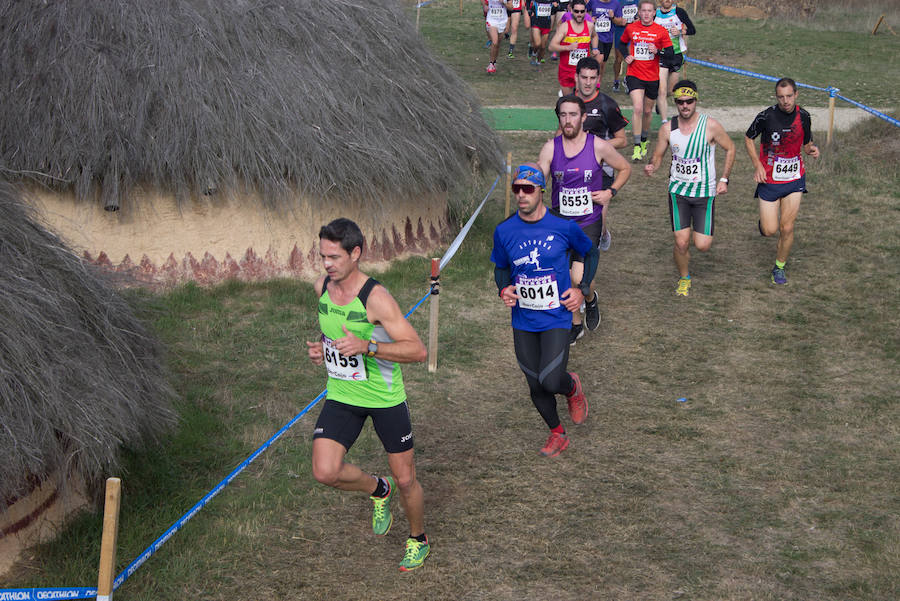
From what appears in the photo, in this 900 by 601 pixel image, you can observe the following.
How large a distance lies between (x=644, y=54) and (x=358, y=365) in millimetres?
9297

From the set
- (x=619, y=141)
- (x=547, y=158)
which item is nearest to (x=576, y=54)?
(x=619, y=141)

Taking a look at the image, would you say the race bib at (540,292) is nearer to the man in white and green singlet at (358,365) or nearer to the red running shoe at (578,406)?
the red running shoe at (578,406)

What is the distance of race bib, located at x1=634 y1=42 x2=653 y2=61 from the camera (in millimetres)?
13148

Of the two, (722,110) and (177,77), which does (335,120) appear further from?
(722,110)

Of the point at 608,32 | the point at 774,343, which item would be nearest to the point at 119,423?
the point at 774,343

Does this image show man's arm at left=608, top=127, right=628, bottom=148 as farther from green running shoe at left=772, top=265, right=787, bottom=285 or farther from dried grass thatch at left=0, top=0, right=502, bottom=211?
green running shoe at left=772, top=265, right=787, bottom=285

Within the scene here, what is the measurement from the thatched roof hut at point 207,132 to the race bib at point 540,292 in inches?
140

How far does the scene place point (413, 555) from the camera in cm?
546

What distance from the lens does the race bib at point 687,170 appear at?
362 inches

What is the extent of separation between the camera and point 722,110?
1745 centimetres

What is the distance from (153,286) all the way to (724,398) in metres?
5.34

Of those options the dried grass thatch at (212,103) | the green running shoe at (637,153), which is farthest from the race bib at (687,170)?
the green running shoe at (637,153)

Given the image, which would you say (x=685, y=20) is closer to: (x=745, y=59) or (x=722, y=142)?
(x=745, y=59)

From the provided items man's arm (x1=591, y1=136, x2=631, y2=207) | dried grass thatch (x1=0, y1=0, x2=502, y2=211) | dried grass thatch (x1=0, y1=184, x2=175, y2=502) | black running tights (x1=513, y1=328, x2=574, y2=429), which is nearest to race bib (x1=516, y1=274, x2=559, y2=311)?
black running tights (x1=513, y1=328, x2=574, y2=429)
